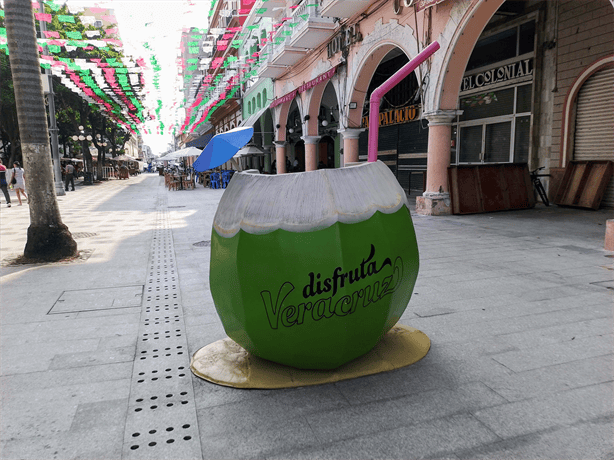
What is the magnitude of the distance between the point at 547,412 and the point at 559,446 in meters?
0.30

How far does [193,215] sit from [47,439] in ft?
33.1

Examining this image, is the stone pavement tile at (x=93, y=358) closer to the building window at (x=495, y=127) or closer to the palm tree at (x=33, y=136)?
the palm tree at (x=33, y=136)

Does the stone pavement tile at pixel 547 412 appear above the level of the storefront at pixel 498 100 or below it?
below

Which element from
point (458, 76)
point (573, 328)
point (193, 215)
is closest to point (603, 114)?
point (458, 76)

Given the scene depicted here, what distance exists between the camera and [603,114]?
10500 mm

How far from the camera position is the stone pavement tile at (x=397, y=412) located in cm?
227

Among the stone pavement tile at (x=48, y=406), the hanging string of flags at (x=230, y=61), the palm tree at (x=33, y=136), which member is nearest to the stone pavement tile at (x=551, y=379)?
the stone pavement tile at (x=48, y=406)

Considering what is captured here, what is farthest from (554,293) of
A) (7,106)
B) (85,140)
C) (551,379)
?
(85,140)

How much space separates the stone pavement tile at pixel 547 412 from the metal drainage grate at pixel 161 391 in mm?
1516

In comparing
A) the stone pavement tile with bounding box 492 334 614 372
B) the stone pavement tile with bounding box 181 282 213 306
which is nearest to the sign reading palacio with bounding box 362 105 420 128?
the stone pavement tile with bounding box 181 282 213 306

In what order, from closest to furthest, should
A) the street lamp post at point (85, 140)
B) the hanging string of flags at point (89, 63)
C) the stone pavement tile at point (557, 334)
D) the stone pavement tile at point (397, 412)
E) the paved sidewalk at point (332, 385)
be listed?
the paved sidewalk at point (332, 385) < the stone pavement tile at point (397, 412) < the stone pavement tile at point (557, 334) < the hanging string of flags at point (89, 63) < the street lamp post at point (85, 140)

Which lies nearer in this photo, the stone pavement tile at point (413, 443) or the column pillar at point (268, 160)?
the stone pavement tile at point (413, 443)

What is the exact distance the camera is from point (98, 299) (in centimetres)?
467

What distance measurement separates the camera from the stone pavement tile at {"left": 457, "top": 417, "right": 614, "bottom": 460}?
2035 millimetres
